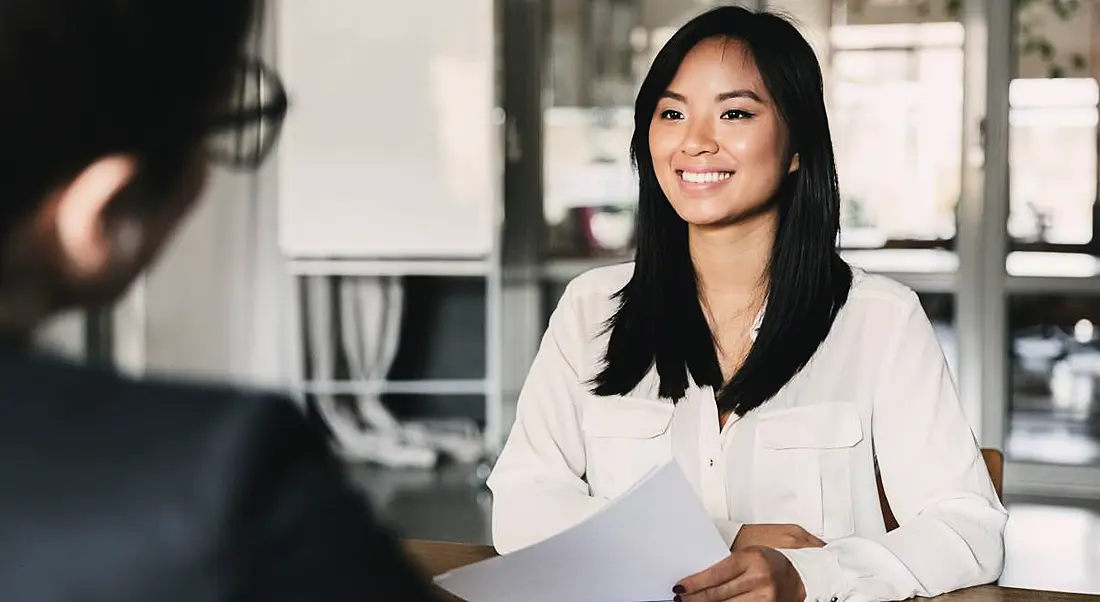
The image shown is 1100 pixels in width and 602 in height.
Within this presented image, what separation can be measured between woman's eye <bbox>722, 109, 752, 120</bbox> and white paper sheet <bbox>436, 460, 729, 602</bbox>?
654mm

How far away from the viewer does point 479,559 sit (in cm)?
134

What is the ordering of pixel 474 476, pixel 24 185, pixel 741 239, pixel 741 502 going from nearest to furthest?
pixel 24 185
pixel 741 502
pixel 741 239
pixel 474 476

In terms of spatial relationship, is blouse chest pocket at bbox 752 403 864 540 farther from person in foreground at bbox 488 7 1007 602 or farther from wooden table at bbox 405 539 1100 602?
wooden table at bbox 405 539 1100 602

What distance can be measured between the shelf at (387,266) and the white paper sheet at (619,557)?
368cm

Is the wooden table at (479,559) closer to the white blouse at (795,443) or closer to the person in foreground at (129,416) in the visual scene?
the white blouse at (795,443)

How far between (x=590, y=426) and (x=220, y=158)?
3.80 ft

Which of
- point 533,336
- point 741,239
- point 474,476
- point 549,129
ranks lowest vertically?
point 474,476

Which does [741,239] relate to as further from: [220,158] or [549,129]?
[549,129]

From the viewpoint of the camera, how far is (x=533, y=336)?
5.19 m

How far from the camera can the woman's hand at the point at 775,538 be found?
4.38 feet

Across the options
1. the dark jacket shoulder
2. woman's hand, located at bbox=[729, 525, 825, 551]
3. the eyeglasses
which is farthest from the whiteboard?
the dark jacket shoulder

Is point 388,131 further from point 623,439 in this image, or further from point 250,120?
point 250,120

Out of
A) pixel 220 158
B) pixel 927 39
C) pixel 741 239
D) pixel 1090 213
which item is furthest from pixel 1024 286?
pixel 220 158

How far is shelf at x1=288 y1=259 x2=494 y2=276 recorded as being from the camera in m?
4.81
